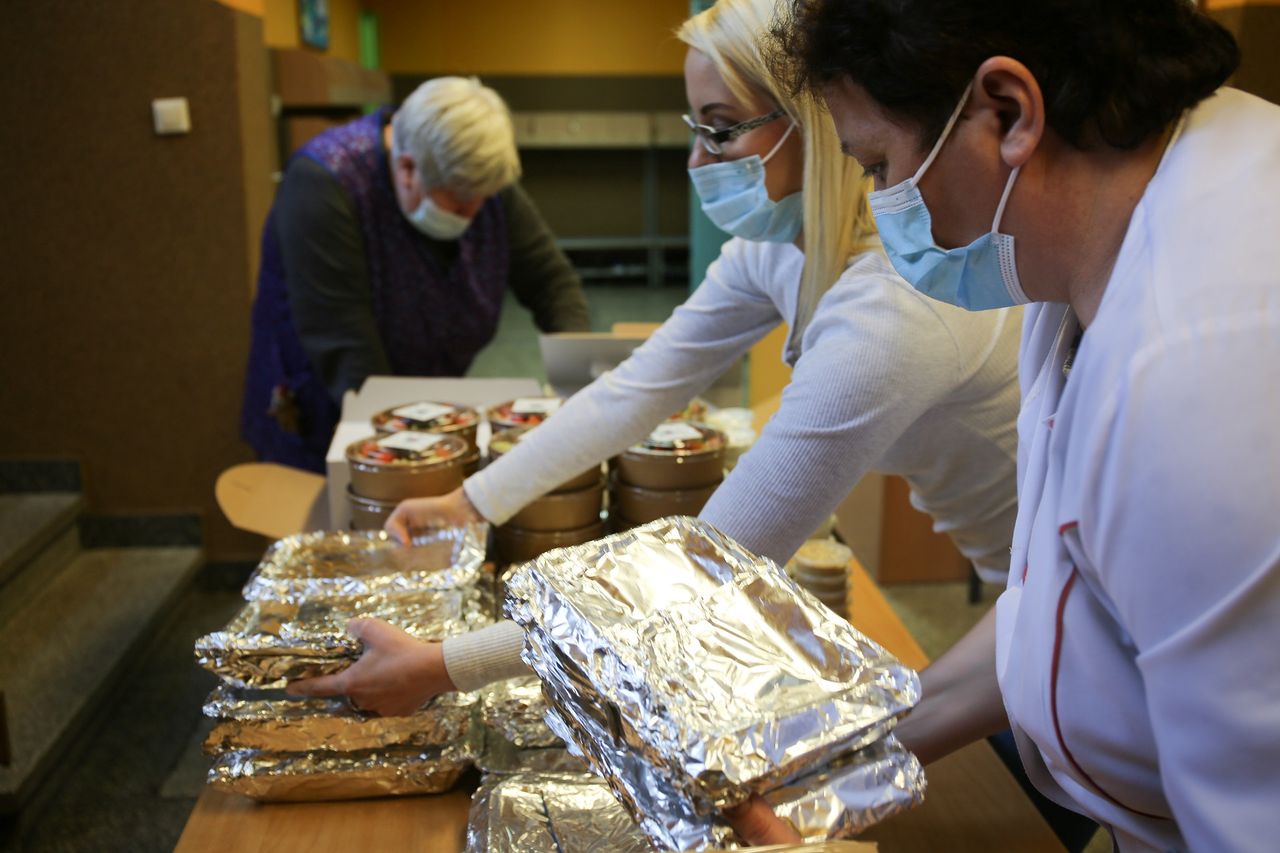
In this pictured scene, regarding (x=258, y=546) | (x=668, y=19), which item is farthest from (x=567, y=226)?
(x=258, y=546)

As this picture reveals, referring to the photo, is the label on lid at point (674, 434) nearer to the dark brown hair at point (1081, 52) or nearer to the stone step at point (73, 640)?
the dark brown hair at point (1081, 52)

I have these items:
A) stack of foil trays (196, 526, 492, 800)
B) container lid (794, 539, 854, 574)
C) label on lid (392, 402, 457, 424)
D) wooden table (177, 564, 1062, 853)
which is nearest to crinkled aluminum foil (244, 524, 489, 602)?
stack of foil trays (196, 526, 492, 800)

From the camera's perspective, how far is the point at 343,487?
1.71 metres

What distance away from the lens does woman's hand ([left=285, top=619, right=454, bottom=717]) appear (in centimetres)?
113

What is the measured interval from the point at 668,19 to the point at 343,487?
26.0 feet

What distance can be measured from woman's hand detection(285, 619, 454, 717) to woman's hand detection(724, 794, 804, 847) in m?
0.48

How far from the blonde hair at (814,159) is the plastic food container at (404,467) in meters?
0.67

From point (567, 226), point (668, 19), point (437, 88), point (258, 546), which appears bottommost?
point (258, 546)

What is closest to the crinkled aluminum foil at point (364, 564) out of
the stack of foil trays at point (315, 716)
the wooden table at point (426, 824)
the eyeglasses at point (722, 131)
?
the stack of foil trays at point (315, 716)

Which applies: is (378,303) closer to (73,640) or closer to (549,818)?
(73,640)

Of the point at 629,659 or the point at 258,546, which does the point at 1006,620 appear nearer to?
the point at 629,659

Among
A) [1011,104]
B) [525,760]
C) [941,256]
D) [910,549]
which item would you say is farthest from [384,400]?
[910,549]

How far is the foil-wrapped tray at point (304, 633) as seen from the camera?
1136mm

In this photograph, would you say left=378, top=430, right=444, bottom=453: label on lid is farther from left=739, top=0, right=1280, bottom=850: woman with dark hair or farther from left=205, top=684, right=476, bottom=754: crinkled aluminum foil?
left=739, top=0, right=1280, bottom=850: woman with dark hair
